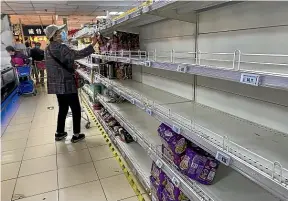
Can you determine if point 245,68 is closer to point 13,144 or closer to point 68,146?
point 68,146

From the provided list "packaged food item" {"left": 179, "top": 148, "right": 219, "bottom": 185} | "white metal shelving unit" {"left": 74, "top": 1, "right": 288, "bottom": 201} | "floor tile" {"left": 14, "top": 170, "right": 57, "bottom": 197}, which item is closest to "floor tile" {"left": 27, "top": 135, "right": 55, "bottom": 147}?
"floor tile" {"left": 14, "top": 170, "right": 57, "bottom": 197}

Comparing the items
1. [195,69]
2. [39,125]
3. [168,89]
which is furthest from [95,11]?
[195,69]

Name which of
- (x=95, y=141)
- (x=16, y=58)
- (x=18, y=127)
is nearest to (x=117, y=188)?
(x=95, y=141)

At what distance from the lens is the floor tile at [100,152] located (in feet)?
10.3

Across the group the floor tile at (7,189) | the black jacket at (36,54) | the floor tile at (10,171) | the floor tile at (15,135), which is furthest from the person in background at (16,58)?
the floor tile at (7,189)

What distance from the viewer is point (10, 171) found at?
9.39ft

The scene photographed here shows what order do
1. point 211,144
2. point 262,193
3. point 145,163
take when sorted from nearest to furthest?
1. point 211,144
2. point 262,193
3. point 145,163

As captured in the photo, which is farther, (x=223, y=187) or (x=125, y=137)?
(x=125, y=137)

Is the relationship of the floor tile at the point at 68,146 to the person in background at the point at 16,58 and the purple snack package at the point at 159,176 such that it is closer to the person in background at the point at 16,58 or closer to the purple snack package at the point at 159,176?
the purple snack package at the point at 159,176

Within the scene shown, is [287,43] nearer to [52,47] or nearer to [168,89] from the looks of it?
[168,89]

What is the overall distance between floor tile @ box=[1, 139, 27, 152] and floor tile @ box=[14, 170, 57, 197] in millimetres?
1011

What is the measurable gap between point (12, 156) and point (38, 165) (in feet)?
1.82

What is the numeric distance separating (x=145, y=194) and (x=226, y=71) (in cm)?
164

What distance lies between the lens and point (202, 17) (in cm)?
194
